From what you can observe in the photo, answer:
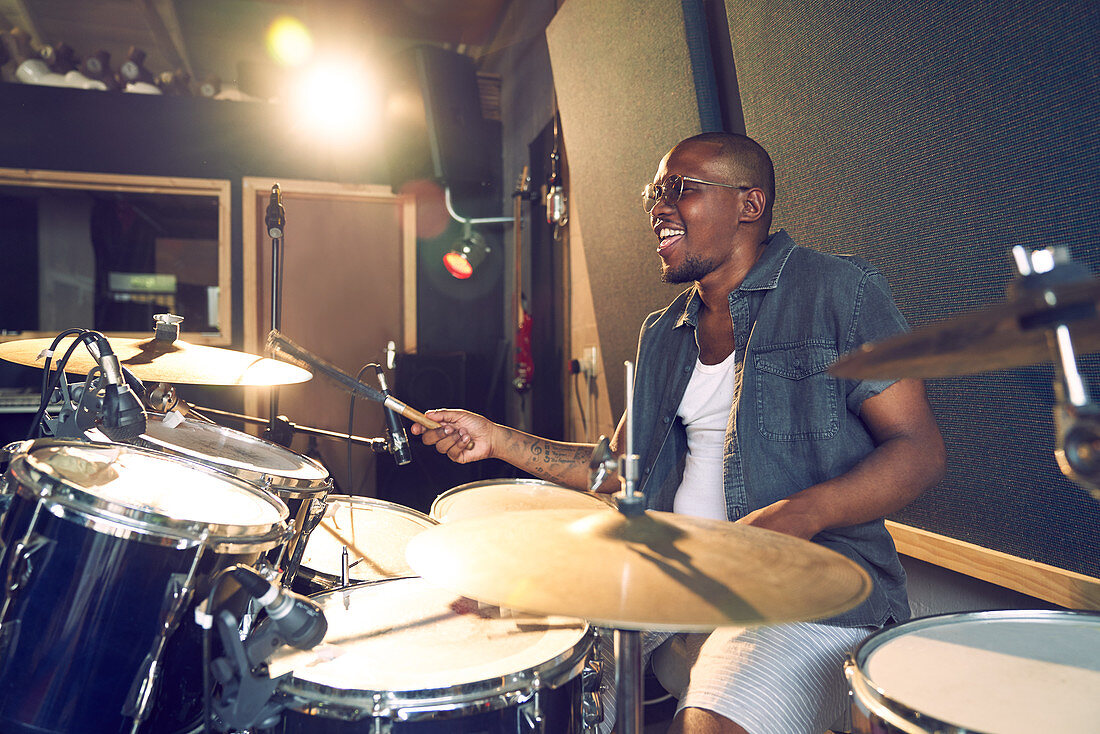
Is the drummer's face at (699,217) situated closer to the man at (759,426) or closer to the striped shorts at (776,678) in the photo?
the man at (759,426)

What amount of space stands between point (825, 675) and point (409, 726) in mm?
646

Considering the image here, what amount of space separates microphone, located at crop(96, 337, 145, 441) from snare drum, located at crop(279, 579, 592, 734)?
42 centimetres

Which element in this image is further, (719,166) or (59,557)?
(719,166)

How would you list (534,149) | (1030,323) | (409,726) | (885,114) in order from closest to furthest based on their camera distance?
(1030,323)
(409,726)
(885,114)
(534,149)

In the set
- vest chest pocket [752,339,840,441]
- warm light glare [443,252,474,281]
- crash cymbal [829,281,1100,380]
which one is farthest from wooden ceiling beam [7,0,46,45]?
crash cymbal [829,281,1100,380]

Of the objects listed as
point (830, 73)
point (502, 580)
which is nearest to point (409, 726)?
point (502, 580)

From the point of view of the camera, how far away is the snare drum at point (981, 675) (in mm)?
658

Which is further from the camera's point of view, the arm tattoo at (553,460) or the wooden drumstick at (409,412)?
the arm tattoo at (553,460)

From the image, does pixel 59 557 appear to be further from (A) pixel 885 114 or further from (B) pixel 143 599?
(A) pixel 885 114

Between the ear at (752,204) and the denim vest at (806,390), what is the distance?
0.37ft

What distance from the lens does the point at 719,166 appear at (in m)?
1.56

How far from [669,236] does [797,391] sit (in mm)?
478

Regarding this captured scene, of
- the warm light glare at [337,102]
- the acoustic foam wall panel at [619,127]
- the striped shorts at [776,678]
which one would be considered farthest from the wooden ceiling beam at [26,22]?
the striped shorts at [776,678]

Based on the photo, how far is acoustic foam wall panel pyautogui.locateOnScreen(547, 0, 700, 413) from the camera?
208 centimetres
